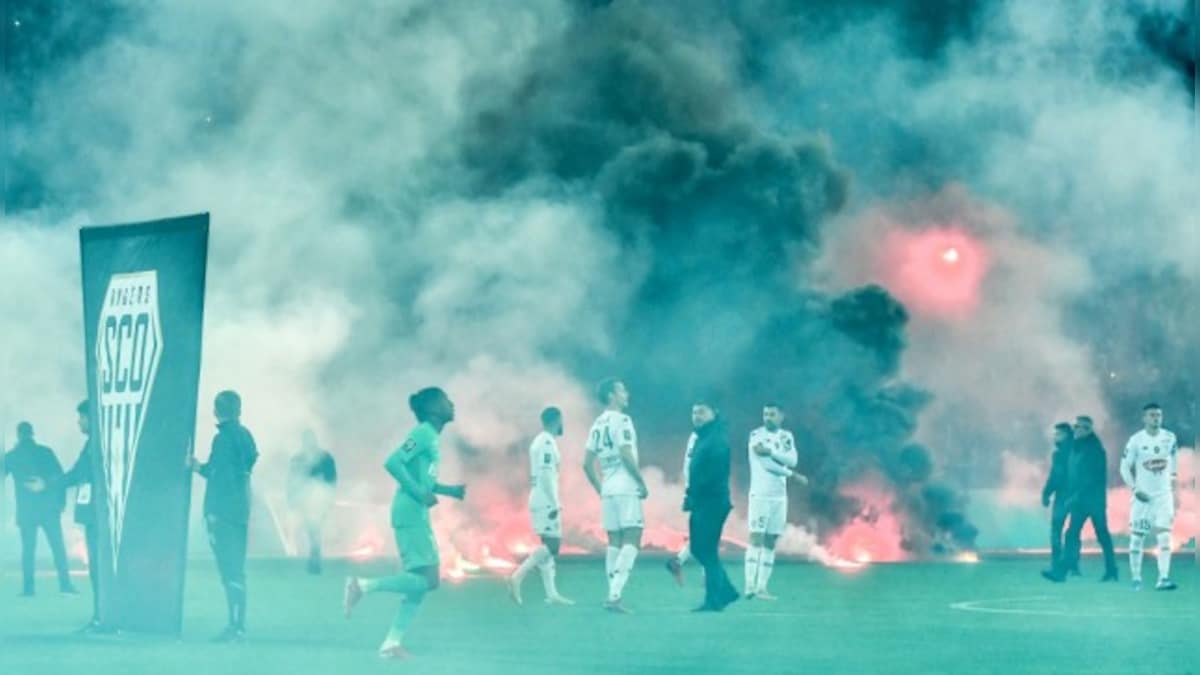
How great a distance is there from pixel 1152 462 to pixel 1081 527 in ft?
7.34

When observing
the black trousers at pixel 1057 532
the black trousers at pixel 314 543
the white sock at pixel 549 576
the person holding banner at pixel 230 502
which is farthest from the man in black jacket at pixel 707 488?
the black trousers at pixel 314 543

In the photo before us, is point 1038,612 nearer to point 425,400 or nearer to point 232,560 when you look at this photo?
point 232,560

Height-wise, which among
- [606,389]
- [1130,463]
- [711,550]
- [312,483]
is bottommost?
[711,550]

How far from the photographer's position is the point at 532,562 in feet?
66.9

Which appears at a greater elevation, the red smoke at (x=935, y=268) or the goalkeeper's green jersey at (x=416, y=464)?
the red smoke at (x=935, y=268)

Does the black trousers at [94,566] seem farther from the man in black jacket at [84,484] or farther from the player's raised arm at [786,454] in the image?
the player's raised arm at [786,454]

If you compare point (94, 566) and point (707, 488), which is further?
point (707, 488)

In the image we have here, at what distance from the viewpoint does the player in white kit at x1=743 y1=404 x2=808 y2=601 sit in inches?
842

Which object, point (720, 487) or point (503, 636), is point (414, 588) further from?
point (720, 487)

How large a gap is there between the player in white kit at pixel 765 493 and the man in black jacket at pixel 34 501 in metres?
7.45

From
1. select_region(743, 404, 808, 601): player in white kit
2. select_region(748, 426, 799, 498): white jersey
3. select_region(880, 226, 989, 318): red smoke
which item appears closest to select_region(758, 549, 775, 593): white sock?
select_region(743, 404, 808, 601): player in white kit

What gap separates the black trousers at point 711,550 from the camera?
63.3ft

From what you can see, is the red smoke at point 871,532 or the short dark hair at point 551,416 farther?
the red smoke at point 871,532

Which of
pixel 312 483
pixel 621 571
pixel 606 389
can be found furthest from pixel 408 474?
pixel 312 483
